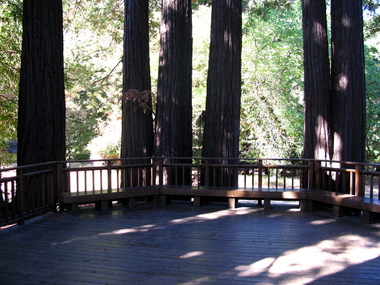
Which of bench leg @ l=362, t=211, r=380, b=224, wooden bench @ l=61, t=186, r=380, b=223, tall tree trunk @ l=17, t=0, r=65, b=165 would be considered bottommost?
bench leg @ l=362, t=211, r=380, b=224

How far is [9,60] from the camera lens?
32.3ft

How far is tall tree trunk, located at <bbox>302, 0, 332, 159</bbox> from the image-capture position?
8852 mm

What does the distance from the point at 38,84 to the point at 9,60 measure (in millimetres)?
2961

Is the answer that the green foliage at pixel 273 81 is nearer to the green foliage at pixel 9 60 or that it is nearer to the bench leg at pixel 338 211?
the bench leg at pixel 338 211

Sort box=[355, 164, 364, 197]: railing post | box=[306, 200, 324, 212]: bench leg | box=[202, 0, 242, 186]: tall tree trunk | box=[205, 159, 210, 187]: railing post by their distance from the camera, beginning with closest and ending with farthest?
box=[355, 164, 364, 197]: railing post < box=[306, 200, 324, 212]: bench leg < box=[205, 159, 210, 187]: railing post < box=[202, 0, 242, 186]: tall tree trunk

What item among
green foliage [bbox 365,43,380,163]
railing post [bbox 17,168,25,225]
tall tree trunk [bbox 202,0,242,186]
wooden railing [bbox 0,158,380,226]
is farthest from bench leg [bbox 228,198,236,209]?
green foliage [bbox 365,43,380,163]

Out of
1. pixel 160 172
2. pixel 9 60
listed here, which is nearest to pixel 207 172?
pixel 160 172

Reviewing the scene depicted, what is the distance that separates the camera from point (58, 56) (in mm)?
7938

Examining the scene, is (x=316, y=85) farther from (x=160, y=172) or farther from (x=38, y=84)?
(x=38, y=84)

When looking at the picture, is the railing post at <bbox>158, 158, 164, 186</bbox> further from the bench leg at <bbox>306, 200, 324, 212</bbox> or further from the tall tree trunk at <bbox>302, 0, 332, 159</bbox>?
the tall tree trunk at <bbox>302, 0, 332, 159</bbox>

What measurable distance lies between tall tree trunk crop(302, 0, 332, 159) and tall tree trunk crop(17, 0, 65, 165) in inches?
233

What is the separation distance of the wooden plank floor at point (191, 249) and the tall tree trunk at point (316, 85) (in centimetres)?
196

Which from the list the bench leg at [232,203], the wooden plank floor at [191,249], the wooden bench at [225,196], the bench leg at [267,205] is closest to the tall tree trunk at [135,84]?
the wooden bench at [225,196]

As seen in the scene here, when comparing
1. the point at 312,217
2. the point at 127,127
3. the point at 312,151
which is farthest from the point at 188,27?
the point at 312,217
